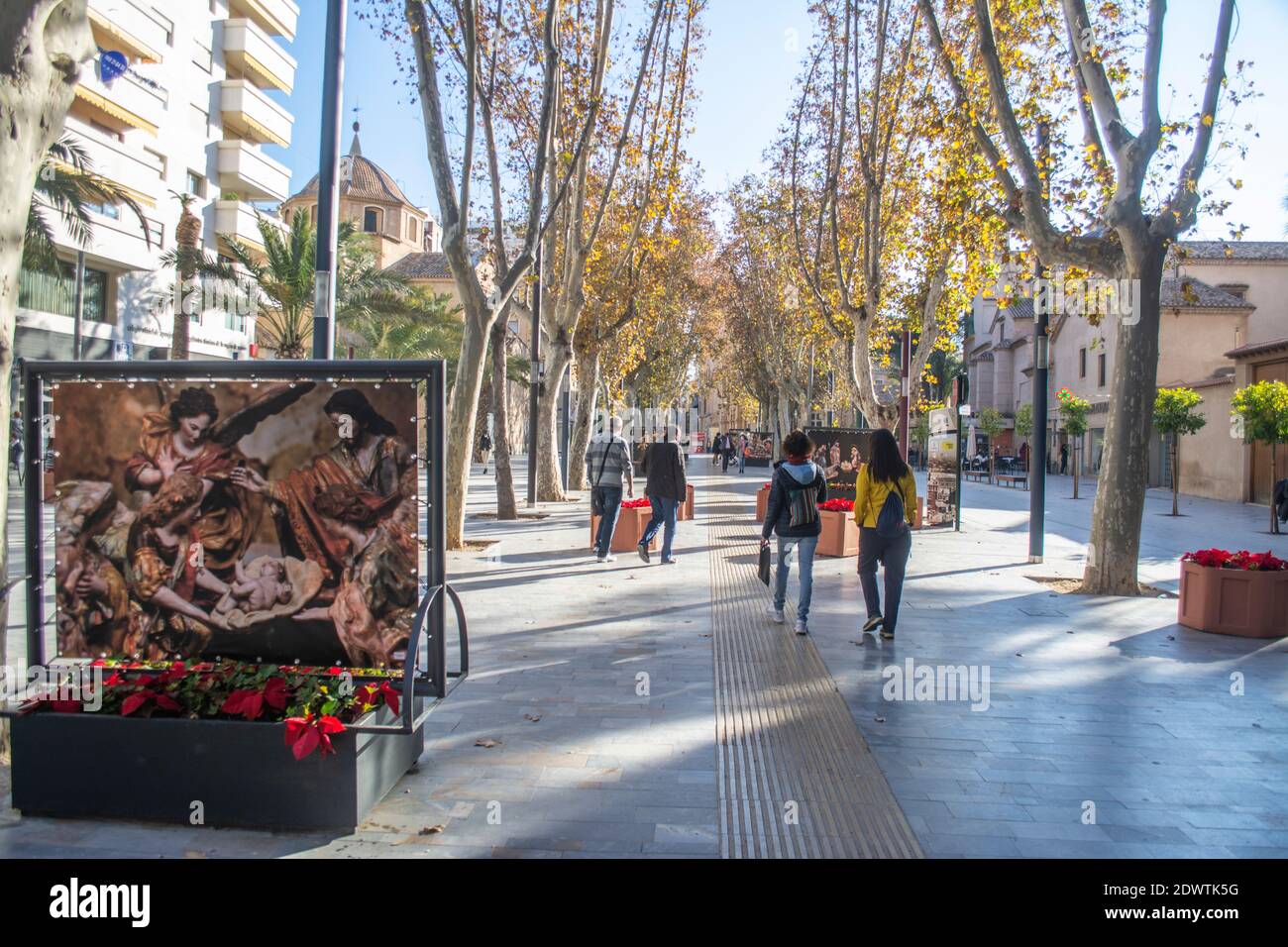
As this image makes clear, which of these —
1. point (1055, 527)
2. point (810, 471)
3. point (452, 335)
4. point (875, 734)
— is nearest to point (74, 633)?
point (875, 734)

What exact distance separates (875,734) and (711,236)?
32.7 meters

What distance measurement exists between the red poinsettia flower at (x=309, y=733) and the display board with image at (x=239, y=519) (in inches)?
17.3

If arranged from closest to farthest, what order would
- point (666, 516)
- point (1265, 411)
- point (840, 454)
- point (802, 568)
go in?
point (802, 568) < point (666, 516) < point (840, 454) < point (1265, 411)

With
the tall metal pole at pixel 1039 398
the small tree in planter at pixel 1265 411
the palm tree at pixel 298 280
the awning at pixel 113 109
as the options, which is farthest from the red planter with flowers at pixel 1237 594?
the awning at pixel 113 109

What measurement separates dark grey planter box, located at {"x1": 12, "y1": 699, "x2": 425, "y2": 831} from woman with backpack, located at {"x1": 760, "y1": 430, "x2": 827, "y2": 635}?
4.68 m

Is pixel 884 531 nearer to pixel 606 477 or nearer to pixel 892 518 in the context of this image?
pixel 892 518

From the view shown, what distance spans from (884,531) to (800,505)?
0.76 m

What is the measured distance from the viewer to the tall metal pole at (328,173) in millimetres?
7727

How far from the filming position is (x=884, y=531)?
7.66m

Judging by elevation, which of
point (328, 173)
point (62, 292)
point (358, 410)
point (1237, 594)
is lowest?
point (1237, 594)

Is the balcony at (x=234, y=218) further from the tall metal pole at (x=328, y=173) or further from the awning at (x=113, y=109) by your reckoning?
the tall metal pole at (x=328, y=173)

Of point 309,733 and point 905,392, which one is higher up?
point 905,392

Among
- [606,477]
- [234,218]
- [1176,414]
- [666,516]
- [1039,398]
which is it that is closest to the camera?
[606,477]

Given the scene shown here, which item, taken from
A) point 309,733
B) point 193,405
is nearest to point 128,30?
point 193,405
